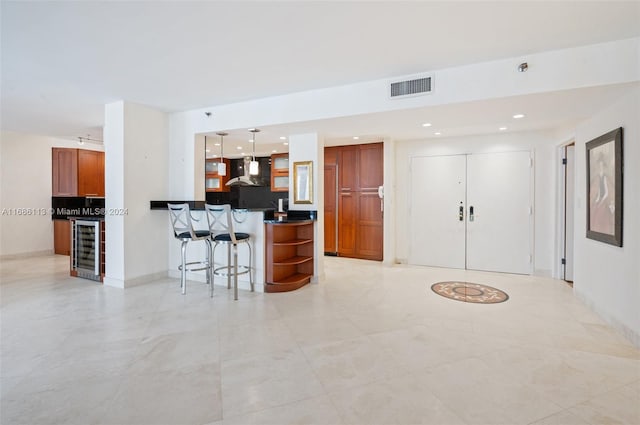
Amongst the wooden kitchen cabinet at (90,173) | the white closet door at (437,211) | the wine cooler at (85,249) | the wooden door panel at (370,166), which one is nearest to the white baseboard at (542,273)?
the white closet door at (437,211)

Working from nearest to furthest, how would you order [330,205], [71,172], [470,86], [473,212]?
[470,86] → [473,212] → [330,205] → [71,172]

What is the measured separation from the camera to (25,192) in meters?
6.92

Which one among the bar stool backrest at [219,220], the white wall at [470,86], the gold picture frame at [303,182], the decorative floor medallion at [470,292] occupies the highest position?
the white wall at [470,86]

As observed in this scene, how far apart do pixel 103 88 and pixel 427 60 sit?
3865mm

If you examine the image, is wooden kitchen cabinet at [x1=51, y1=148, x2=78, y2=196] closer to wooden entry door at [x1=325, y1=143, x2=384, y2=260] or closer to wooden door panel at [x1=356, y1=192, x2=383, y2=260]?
wooden entry door at [x1=325, y1=143, x2=384, y2=260]

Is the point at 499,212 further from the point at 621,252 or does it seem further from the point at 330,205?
the point at 330,205

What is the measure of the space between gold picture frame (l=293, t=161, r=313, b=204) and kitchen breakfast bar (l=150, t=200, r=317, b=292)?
0.21 metres

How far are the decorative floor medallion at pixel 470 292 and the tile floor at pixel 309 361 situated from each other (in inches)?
8.6

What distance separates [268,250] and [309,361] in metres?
2.14

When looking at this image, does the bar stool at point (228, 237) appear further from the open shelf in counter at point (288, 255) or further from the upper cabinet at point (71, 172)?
the upper cabinet at point (71, 172)

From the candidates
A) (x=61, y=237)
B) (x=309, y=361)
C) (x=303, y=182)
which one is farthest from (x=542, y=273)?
(x=61, y=237)

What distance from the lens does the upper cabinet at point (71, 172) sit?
7.20 metres

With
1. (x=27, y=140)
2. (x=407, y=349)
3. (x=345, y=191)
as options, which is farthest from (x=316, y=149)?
(x=27, y=140)

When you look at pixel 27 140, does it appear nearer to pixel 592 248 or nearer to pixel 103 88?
pixel 103 88
